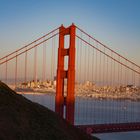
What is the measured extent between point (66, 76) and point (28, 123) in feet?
54.3

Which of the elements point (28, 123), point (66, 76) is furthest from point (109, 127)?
point (28, 123)

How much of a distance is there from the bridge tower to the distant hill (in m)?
11.8

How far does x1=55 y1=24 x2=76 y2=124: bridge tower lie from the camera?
3594 cm

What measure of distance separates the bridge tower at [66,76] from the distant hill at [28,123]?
11767 millimetres

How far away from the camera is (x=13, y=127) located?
62.5ft

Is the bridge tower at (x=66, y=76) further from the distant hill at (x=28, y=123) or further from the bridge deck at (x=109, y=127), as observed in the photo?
the distant hill at (x=28, y=123)

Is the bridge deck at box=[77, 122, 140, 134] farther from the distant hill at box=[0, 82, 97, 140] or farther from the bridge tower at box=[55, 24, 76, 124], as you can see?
the distant hill at box=[0, 82, 97, 140]

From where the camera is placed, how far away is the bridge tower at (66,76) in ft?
118

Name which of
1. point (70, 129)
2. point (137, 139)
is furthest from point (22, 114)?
point (137, 139)

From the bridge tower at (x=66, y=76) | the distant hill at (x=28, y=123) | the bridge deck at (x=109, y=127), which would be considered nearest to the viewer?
the distant hill at (x=28, y=123)

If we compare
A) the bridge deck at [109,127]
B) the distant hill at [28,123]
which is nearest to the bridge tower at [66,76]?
the bridge deck at [109,127]

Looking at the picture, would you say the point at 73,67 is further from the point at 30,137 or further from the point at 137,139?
the point at 137,139

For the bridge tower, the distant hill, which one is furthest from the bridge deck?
the distant hill

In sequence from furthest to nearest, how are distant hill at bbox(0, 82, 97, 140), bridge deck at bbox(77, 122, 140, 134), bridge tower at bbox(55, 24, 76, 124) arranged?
1. bridge deck at bbox(77, 122, 140, 134)
2. bridge tower at bbox(55, 24, 76, 124)
3. distant hill at bbox(0, 82, 97, 140)
